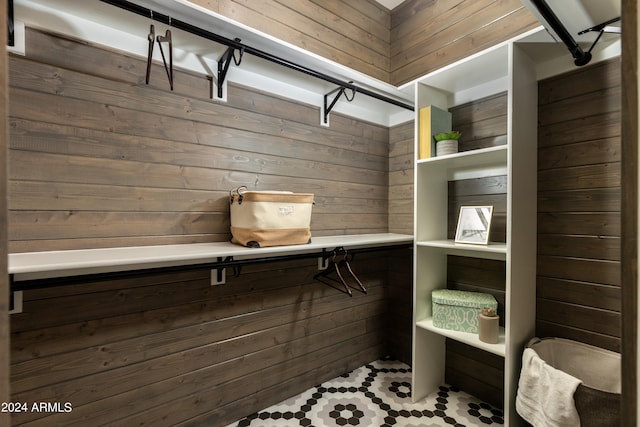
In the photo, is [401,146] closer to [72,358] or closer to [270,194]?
[270,194]

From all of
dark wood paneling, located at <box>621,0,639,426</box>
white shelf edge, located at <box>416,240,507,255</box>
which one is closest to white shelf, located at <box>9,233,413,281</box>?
white shelf edge, located at <box>416,240,507,255</box>

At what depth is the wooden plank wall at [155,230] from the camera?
1.21m

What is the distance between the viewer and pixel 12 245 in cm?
116

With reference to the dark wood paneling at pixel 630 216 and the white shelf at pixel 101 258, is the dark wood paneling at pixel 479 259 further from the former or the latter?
the dark wood paneling at pixel 630 216

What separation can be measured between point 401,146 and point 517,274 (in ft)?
4.07

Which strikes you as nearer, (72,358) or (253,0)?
(72,358)

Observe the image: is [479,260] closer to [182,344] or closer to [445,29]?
Answer: [445,29]

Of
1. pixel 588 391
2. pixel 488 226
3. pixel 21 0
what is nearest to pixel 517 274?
pixel 488 226

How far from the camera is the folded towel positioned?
1.18 m

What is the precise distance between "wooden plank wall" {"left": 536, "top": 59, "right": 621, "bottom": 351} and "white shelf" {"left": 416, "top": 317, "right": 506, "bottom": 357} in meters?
0.30

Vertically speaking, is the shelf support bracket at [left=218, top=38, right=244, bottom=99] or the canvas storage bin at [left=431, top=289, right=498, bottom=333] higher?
the shelf support bracket at [left=218, top=38, right=244, bottom=99]

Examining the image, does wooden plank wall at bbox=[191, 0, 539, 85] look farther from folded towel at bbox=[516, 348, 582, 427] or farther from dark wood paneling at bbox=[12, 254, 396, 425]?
folded towel at bbox=[516, 348, 582, 427]

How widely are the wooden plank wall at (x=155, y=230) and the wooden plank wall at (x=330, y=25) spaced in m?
0.43

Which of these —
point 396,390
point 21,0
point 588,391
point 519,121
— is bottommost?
point 396,390
